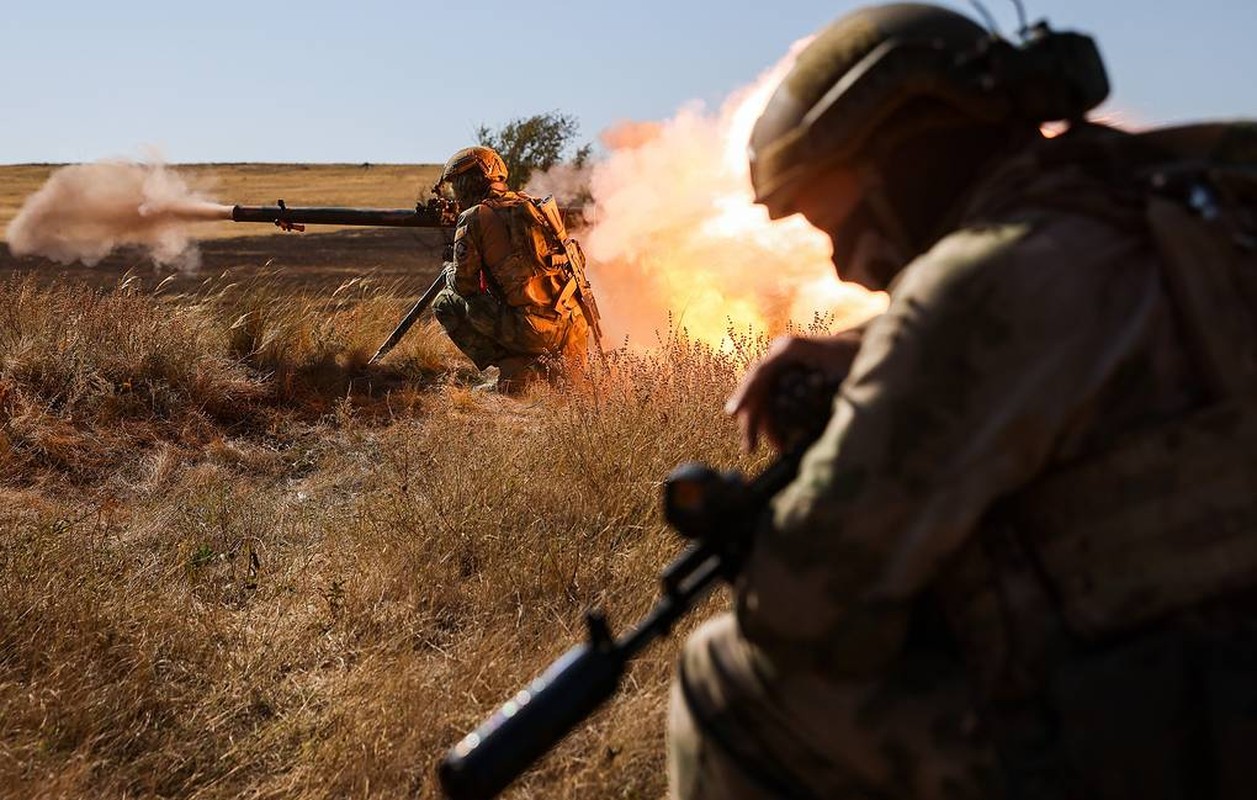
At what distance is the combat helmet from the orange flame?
473 cm

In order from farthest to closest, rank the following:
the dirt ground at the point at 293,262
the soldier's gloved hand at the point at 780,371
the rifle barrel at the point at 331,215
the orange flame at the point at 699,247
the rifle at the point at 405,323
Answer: the dirt ground at the point at 293,262
the rifle barrel at the point at 331,215
the rifle at the point at 405,323
the orange flame at the point at 699,247
the soldier's gloved hand at the point at 780,371

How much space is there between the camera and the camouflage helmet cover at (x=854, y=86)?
1.93 m

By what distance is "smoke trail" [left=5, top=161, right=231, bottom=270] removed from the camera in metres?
11.6

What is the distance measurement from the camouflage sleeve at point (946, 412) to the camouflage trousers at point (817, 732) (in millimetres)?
95

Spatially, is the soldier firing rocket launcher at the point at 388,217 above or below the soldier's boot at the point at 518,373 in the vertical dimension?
above

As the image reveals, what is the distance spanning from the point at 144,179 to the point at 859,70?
1139 centimetres

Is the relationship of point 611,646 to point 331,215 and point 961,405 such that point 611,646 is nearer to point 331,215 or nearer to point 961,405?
point 961,405

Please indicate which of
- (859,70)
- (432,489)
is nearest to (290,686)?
(432,489)

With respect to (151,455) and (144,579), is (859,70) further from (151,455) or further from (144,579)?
(151,455)

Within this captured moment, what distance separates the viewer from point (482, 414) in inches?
329

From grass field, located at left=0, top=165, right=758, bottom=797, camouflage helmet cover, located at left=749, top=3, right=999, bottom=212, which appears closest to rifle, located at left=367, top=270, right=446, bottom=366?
grass field, located at left=0, top=165, right=758, bottom=797

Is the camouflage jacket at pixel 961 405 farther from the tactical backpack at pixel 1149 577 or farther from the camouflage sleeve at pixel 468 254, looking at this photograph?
the camouflage sleeve at pixel 468 254

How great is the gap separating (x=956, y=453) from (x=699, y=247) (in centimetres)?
794

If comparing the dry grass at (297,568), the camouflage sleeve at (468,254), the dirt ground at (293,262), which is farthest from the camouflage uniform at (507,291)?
the dirt ground at (293,262)
